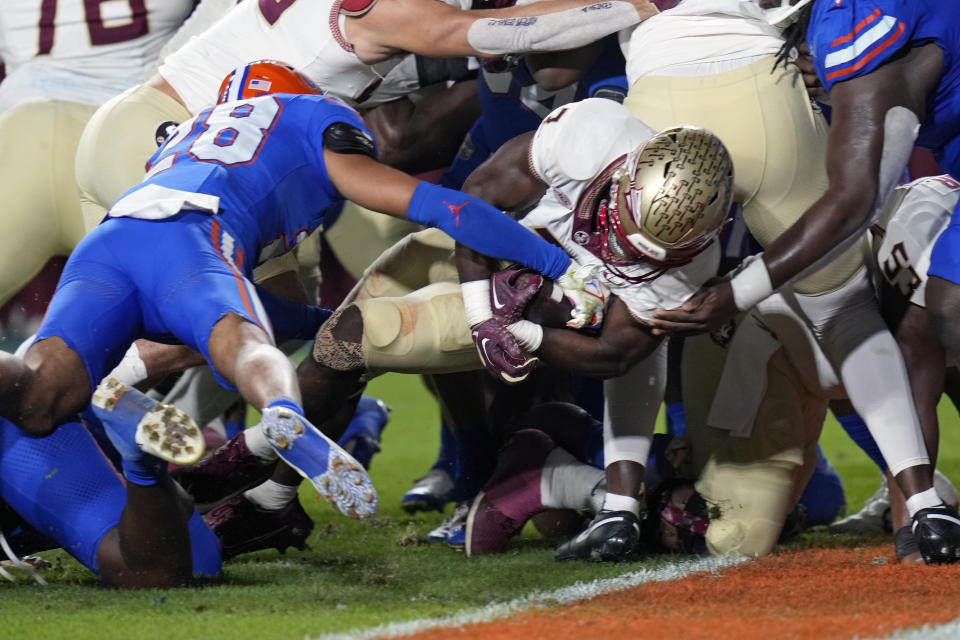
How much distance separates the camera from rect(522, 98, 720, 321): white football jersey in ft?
9.30

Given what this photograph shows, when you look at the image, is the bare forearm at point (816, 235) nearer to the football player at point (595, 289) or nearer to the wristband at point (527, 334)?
the football player at point (595, 289)

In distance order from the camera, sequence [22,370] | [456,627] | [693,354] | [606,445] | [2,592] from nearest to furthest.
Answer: [456,627], [22,370], [2,592], [606,445], [693,354]

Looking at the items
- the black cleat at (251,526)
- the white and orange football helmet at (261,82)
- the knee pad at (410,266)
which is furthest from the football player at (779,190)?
the black cleat at (251,526)

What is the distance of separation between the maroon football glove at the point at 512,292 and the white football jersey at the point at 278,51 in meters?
1.09

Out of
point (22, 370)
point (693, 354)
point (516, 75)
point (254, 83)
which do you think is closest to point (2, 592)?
point (22, 370)

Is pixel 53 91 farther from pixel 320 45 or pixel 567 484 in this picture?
pixel 567 484

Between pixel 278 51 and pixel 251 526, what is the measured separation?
1.45 m

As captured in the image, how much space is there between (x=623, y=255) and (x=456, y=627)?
39.9 inches

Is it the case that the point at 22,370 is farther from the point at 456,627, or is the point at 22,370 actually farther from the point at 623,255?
the point at 623,255

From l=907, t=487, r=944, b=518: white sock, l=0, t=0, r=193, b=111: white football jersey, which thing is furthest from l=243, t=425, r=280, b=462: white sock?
l=0, t=0, r=193, b=111: white football jersey

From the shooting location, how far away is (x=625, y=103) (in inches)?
126

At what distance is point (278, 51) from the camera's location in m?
3.72

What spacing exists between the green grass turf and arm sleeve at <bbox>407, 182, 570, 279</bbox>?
0.74 metres

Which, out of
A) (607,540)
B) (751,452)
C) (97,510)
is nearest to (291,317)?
(97,510)
